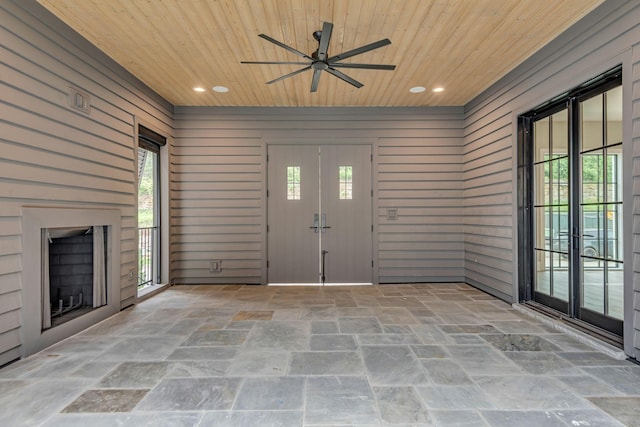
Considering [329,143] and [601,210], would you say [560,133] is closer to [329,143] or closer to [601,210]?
[601,210]

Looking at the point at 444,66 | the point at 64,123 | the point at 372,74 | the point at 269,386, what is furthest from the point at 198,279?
the point at 444,66

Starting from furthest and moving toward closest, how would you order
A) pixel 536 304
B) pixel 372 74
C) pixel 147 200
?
1. pixel 147 200
2. pixel 372 74
3. pixel 536 304

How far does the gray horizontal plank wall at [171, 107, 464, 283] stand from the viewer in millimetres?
5219

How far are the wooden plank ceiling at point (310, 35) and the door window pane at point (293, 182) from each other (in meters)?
1.28

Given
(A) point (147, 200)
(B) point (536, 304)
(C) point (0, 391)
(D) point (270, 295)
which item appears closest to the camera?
(C) point (0, 391)

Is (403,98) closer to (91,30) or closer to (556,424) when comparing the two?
(91,30)

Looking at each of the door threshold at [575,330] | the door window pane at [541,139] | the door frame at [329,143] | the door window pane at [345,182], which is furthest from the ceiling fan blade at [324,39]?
the door threshold at [575,330]

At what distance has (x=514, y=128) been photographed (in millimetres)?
3969

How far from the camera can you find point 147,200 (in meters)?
4.85

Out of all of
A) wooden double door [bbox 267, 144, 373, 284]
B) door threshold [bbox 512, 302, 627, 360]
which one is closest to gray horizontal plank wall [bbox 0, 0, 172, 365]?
wooden double door [bbox 267, 144, 373, 284]

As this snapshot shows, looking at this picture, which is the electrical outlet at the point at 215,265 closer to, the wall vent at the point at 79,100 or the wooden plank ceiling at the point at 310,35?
the wooden plank ceiling at the point at 310,35

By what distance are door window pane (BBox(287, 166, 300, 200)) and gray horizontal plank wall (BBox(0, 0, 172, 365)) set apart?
2226 mm

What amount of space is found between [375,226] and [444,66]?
97.9 inches

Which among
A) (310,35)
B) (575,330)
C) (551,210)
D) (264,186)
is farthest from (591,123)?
(264,186)
